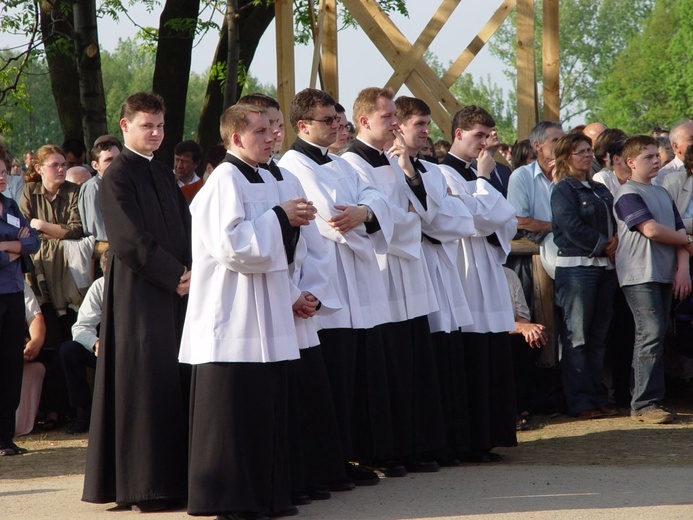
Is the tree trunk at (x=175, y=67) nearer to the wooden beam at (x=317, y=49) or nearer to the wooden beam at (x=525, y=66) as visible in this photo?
the wooden beam at (x=317, y=49)

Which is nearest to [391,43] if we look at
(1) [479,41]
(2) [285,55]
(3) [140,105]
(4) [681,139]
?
(1) [479,41]

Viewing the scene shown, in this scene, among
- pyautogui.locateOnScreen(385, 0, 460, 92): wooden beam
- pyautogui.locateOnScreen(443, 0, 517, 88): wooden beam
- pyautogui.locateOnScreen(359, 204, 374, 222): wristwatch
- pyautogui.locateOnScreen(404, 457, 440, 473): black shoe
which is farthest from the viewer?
pyautogui.locateOnScreen(443, 0, 517, 88): wooden beam

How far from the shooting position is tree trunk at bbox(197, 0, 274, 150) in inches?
722

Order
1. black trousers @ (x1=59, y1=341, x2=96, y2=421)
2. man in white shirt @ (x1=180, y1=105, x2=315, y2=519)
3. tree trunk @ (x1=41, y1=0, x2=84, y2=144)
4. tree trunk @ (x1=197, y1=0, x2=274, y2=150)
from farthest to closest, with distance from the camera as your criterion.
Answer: tree trunk @ (x1=197, y1=0, x2=274, y2=150) < tree trunk @ (x1=41, y1=0, x2=84, y2=144) < black trousers @ (x1=59, y1=341, x2=96, y2=421) < man in white shirt @ (x1=180, y1=105, x2=315, y2=519)

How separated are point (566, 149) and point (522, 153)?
3.98 feet

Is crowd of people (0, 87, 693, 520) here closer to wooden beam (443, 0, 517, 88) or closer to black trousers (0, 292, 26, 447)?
black trousers (0, 292, 26, 447)

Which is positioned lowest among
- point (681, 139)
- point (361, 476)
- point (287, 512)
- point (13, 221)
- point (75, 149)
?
point (287, 512)

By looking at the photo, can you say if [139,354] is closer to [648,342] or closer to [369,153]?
[369,153]

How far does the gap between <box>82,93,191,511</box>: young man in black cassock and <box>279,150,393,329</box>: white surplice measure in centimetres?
95

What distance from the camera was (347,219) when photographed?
7.42m

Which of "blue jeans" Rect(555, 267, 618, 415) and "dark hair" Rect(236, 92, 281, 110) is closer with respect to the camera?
"dark hair" Rect(236, 92, 281, 110)

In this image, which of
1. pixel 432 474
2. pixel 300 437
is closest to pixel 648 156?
pixel 432 474

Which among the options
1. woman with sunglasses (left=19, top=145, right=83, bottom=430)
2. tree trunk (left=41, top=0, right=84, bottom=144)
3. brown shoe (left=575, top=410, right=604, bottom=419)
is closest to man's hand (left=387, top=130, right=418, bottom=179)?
brown shoe (left=575, top=410, right=604, bottom=419)

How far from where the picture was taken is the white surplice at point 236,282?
Result: 6445mm
